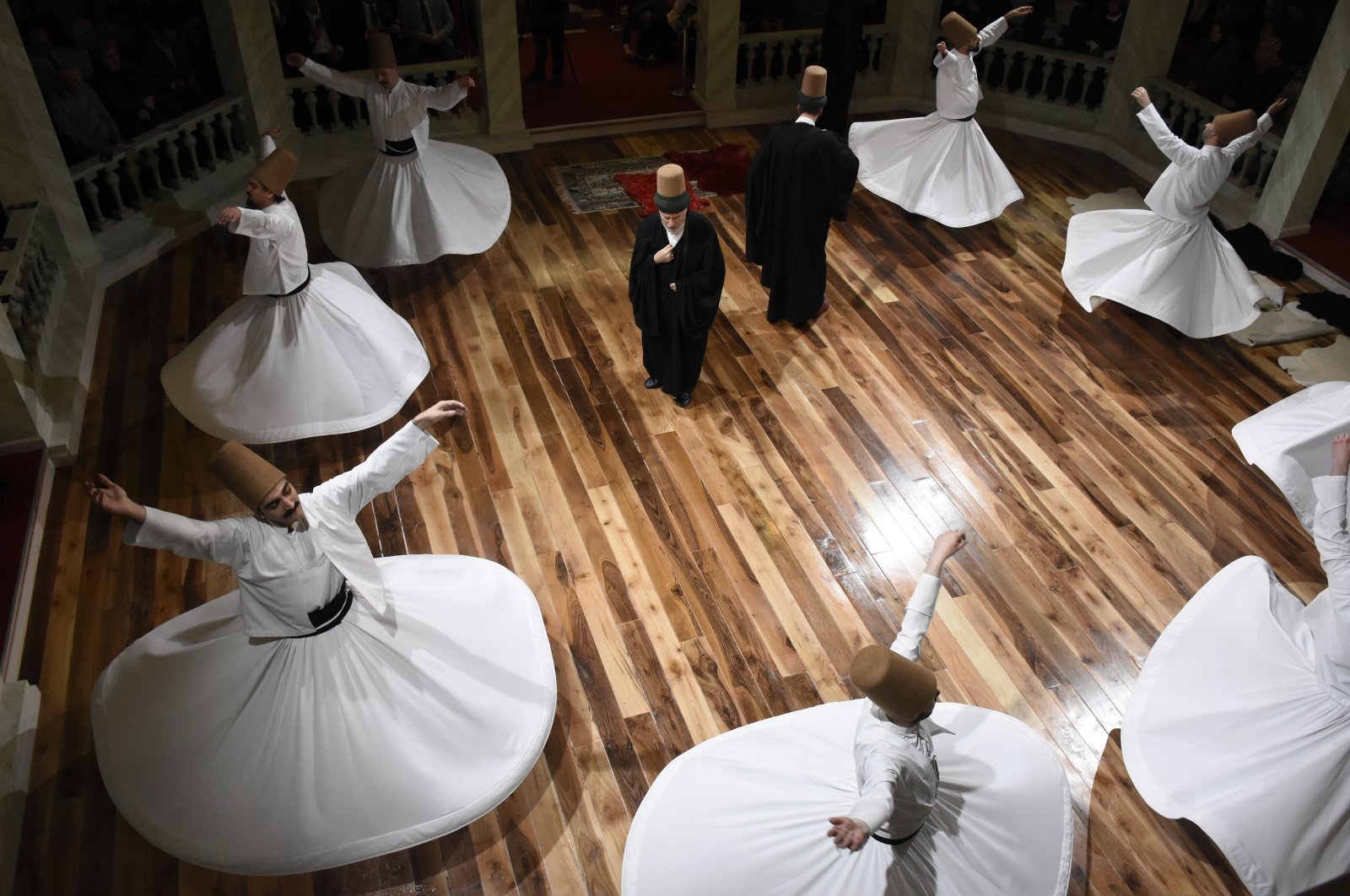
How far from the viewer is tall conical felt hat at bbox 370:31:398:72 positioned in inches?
241

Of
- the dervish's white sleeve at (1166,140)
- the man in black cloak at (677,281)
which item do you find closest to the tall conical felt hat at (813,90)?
the man in black cloak at (677,281)

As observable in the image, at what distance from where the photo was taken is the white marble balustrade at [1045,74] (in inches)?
343

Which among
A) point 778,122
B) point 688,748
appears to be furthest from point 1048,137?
point 688,748

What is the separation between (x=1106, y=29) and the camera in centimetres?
880

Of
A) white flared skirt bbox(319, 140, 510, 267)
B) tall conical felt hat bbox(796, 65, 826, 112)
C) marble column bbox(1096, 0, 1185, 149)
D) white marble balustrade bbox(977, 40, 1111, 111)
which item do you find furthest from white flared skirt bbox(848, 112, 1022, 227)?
white flared skirt bbox(319, 140, 510, 267)

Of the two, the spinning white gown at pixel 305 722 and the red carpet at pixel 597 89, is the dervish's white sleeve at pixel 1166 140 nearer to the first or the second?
the red carpet at pixel 597 89

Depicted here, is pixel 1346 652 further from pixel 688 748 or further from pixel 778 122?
pixel 778 122

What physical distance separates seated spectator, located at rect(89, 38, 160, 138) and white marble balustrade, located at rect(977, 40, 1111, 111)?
627cm

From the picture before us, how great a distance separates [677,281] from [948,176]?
9.49 feet

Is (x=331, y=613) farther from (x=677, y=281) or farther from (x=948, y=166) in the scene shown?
(x=948, y=166)

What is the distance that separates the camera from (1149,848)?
3.80m

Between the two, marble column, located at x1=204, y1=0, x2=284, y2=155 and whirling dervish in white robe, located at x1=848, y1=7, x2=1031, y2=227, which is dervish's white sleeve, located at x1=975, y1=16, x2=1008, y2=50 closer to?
whirling dervish in white robe, located at x1=848, y1=7, x2=1031, y2=227

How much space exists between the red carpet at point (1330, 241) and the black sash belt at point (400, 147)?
19.2 feet

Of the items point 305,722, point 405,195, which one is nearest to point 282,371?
point 405,195
